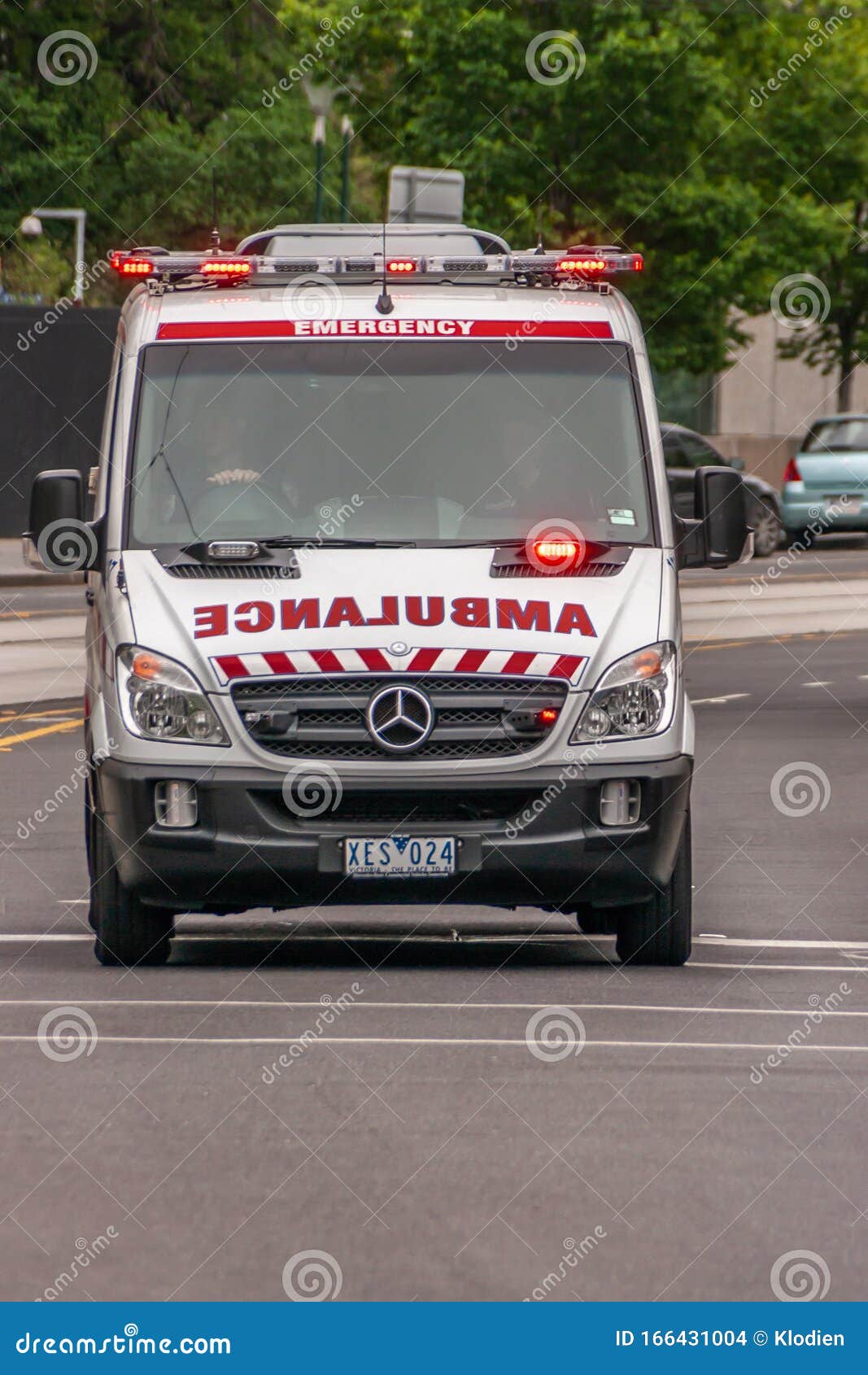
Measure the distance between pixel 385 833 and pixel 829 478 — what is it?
29.7 meters

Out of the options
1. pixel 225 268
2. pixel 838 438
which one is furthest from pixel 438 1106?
pixel 838 438

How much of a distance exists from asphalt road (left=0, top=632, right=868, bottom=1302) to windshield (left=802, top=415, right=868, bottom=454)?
27.4 metres

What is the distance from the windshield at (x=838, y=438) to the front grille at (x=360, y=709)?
29991mm

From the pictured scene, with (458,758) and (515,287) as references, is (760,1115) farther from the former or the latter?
(515,287)

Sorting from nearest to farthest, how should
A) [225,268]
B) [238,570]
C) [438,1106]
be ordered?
[438,1106]
[238,570]
[225,268]

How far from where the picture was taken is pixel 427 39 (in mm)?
39312

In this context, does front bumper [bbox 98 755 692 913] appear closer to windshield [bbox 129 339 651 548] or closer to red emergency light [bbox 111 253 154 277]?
windshield [bbox 129 339 651 548]

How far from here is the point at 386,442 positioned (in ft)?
30.8

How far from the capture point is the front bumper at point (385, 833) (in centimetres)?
855

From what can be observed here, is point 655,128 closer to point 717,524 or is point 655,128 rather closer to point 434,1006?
point 717,524

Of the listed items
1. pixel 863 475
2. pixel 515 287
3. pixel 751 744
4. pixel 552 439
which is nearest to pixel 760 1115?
pixel 552 439

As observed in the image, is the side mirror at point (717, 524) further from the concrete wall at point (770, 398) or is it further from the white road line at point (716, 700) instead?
the concrete wall at point (770, 398)

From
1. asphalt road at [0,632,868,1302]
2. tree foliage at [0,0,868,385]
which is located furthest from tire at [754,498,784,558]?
asphalt road at [0,632,868,1302]

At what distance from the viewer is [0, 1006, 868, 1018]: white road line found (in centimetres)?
822
